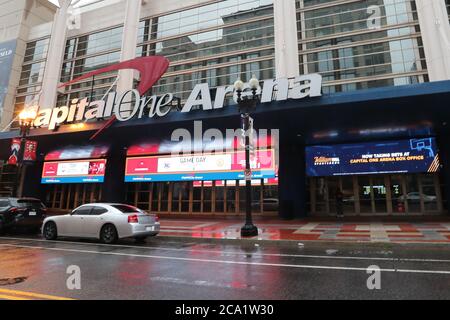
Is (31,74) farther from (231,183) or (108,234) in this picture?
(108,234)

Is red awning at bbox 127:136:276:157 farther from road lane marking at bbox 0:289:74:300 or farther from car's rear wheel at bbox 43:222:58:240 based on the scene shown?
road lane marking at bbox 0:289:74:300

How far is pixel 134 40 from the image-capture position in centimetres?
3139

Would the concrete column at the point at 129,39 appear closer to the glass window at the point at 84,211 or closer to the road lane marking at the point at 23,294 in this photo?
the glass window at the point at 84,211

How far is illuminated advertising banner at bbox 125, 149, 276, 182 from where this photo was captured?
20.2m

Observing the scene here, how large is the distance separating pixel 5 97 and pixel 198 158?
30889mm

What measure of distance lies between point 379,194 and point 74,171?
77.3 feet

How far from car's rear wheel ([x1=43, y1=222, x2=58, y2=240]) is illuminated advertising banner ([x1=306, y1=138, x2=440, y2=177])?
14.4 m

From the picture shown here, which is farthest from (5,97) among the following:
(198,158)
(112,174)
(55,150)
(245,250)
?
(245,250)

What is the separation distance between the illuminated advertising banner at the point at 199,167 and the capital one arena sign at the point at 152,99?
440cm

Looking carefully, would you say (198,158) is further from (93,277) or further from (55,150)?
(93,277)

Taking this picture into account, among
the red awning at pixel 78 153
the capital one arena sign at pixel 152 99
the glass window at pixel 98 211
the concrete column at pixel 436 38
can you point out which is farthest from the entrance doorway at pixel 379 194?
the red awning at pixel 78 153

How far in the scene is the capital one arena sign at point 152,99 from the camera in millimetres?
14491

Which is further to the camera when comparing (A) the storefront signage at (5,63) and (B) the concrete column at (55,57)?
(A) the storefront signage at (5,63)

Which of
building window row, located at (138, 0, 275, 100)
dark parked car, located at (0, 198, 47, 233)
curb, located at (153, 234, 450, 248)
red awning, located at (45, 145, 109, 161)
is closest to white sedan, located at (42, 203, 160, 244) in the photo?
curb, located at (153, 234, 450, 248)
